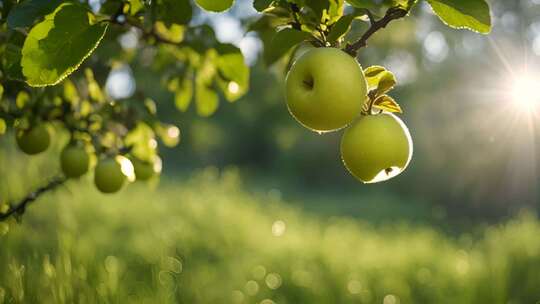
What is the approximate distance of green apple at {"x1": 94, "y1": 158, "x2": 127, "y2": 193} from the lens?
6.05ft

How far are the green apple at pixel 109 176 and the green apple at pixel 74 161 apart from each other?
0.06m

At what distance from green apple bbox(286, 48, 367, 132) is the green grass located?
147 centimetres

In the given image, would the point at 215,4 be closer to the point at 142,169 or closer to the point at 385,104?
the point at 385,104

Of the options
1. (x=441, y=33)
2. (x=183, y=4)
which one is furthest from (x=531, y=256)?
(x=441, y=33)

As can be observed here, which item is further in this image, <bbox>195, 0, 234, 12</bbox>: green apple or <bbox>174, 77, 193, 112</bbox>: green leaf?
<bbox>174, 77, 193, 112</bbox>: green leaf

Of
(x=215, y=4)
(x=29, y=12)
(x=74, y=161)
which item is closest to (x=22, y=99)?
(x=74, y=161)

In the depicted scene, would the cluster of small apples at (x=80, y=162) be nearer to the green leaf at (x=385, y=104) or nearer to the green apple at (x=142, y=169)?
the green apple at (x=142, y=169)

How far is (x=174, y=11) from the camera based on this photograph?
1.42 m

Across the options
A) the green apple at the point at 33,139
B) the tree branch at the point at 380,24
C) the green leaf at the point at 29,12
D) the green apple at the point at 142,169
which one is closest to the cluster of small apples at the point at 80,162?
the green apple at the point at 33,139

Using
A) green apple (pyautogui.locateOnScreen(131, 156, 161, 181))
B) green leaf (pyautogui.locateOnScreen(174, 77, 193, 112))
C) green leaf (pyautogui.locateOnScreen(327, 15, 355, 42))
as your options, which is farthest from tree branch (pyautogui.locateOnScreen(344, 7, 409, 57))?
green leaf (pyautogui.locateOnScreen(174, 77, 193, 112))

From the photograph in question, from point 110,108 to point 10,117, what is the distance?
0.40 metres

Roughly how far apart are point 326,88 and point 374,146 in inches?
6.5

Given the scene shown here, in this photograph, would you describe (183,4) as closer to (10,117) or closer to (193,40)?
(193,40)

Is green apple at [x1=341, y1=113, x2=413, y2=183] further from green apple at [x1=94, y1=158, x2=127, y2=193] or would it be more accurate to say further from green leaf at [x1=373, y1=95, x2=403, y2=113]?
green apple at [x1=94, y1=158, x2=127, y2=193]
